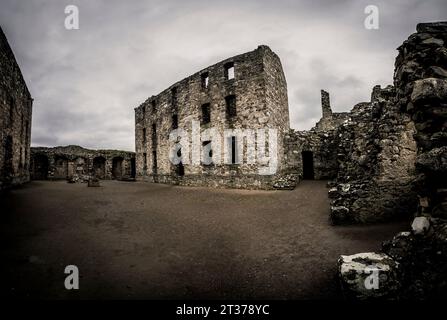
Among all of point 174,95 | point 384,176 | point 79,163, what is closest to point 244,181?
point 384,176

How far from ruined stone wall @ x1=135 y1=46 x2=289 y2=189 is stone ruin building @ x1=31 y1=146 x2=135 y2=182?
1047 centimetres

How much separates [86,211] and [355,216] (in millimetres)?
8727

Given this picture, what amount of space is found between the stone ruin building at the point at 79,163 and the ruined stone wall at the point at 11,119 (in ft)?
32.5

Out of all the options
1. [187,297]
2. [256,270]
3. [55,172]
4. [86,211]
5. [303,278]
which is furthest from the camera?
[55,172]

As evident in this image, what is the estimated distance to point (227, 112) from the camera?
1554 cm

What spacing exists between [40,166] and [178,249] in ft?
89.5

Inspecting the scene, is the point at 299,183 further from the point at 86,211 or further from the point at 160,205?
the point at 86,211

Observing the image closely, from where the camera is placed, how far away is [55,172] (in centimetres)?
2531

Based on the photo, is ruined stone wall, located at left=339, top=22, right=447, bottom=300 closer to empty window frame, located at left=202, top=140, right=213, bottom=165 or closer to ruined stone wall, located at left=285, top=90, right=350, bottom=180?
ruined stone wall, located at left=285, top=90, right=350, bottom=180

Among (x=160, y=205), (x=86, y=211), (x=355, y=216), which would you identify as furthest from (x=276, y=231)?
(x=86, y=211)

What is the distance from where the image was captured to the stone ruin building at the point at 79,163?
24750 mm

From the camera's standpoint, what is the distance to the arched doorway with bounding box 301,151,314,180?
1531cm

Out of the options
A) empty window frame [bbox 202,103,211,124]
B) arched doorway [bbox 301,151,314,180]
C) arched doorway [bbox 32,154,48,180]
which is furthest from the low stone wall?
arched doorway [bbox 32,154,48,180]

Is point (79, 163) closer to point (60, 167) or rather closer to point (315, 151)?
point (60, 167)
